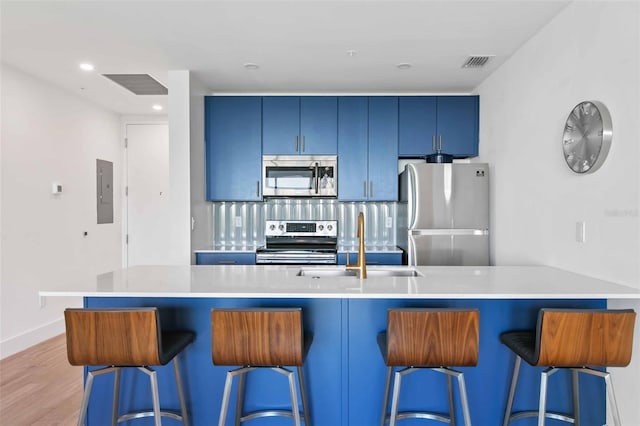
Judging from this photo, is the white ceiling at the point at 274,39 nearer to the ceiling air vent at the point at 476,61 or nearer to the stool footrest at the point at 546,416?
the ceiling air vent at the point at 476,61

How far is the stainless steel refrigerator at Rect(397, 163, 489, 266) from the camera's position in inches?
144

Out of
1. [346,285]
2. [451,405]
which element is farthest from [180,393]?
[451,405]

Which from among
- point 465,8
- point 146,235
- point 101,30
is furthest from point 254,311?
point 146,235

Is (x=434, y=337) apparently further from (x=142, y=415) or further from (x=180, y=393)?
(x=142, y=415)

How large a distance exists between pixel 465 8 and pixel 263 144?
2283mm

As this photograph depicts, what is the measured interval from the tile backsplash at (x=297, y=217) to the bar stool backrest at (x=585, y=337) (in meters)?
2.76

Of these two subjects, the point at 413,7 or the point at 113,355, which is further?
the point at 413,7

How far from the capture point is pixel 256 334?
68.7 inches

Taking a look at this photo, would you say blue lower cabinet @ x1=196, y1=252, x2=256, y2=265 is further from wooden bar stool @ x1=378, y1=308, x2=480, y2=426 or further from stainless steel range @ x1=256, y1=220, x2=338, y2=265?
wooden bar stool @ x1=378, y1=308, x2=480, y2=426

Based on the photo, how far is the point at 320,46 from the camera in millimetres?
3055

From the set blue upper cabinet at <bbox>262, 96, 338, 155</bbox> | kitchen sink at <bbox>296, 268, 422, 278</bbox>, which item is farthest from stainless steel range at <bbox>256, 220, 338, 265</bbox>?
kitchen sink at <bbox>296, 268, 422, 278</bbox>

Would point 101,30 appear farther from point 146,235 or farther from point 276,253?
point 146,235

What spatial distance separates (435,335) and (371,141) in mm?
2744

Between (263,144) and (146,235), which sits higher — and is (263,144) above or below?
above
